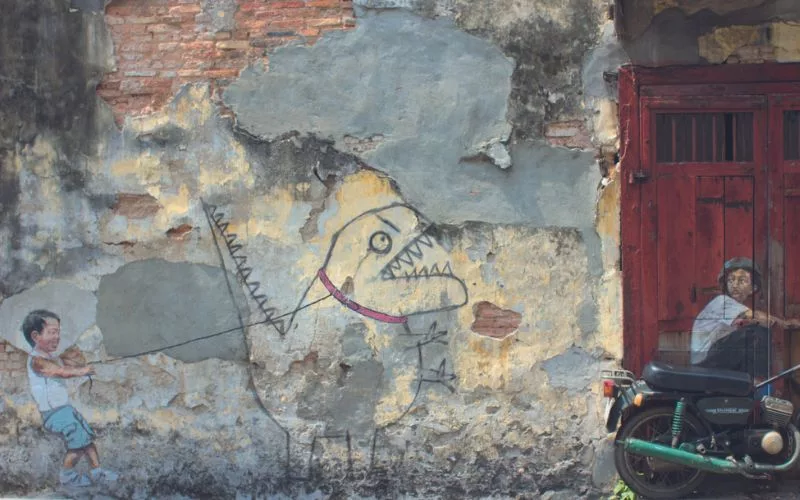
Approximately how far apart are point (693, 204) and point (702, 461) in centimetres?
153

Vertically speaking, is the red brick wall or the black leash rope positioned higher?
the red brick wall

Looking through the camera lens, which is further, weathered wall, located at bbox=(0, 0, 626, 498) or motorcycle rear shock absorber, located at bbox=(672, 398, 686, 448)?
weathered wall, located at bbox=(0, 0, 626, 498)

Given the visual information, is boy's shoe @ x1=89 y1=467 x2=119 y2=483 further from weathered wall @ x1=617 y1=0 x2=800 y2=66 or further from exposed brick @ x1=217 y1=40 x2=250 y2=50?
weathered wall @ x1=617 y1=0 x2=800 y2=66

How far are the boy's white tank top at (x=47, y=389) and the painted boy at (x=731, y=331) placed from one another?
13.1ft

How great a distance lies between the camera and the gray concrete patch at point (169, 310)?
568 centimetres

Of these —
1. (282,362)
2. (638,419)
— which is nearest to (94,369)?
(282,362)

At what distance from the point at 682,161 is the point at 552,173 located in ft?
2.62

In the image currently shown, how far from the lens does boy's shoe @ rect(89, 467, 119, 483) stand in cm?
576

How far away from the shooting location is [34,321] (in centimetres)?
579

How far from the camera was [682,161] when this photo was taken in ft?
18.1

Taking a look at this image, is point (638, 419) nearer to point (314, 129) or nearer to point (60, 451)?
point (314, 129)

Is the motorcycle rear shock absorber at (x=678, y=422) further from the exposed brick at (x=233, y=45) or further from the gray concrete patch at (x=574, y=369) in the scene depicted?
the exposed brick at (x=233, y=45)

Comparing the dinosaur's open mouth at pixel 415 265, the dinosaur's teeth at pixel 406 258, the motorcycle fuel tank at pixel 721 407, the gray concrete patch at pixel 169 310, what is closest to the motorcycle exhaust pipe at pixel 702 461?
the motorcycle fuel tank at pixel 721 407

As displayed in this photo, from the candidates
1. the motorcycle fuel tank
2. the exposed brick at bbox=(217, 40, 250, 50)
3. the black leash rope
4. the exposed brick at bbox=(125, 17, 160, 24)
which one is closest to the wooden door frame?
the motorcycle fuel tank
